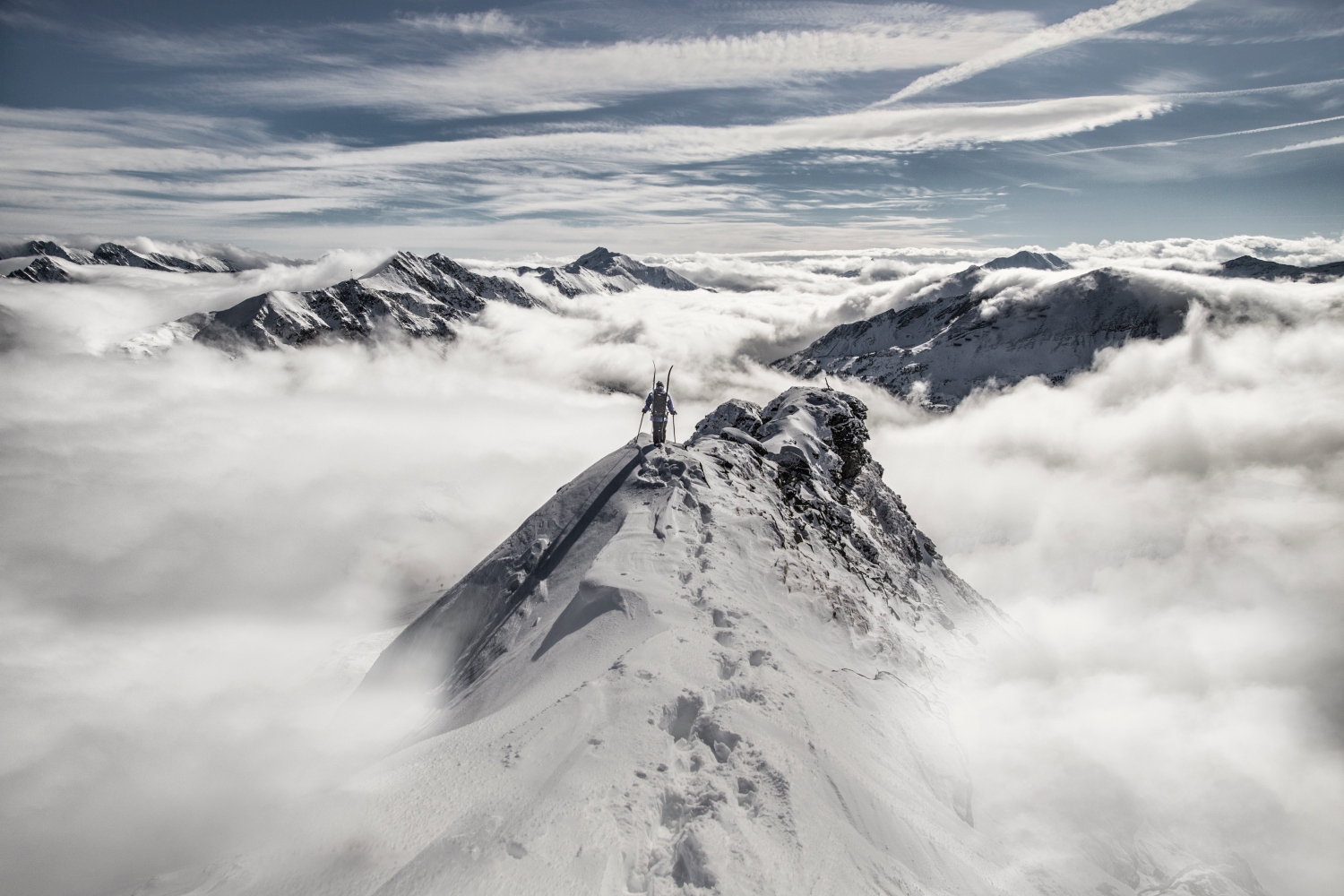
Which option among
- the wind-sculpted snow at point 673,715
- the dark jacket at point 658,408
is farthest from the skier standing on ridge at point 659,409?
the wind-sculpted snow at point 673,715

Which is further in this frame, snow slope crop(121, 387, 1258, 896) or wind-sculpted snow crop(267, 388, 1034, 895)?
wind-sculpted snow crop(267, 388, 1034, 895)

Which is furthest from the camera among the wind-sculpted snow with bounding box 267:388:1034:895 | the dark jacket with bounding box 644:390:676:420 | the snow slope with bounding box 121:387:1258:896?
the dark jacket with bounding box 644:390:676:420

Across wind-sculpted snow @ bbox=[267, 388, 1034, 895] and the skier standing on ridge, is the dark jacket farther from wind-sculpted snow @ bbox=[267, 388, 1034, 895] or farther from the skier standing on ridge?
wind-sculpted snow @ bbox=[267, 388, 1034, 895]

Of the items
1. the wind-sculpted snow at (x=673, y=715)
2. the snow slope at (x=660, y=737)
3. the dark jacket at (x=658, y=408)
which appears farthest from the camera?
the dark jacket at (x=658, y=408)

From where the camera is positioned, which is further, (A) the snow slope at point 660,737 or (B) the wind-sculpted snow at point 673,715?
(B) the wind-sculpted snow at point 673,715

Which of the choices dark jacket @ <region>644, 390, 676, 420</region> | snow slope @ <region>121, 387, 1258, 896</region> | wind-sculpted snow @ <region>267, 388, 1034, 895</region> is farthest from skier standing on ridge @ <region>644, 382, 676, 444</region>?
wind-sculpted snow @ <region>267, 388, 1034, 895</region>

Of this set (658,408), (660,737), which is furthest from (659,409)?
(660,737)

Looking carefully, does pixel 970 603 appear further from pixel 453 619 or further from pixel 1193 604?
pixel 1193 604

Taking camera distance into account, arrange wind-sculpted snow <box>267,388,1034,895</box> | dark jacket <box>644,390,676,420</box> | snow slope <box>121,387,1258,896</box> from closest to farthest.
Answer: snow slope <box>121,387,1258,896</box> < wind-sculpted snow <box>267,388,1034,895</box> < dark jacket <box>644,390,676,420</box>

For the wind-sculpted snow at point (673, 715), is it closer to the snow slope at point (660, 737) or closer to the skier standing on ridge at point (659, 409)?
the snow slope at point (660, 737)
